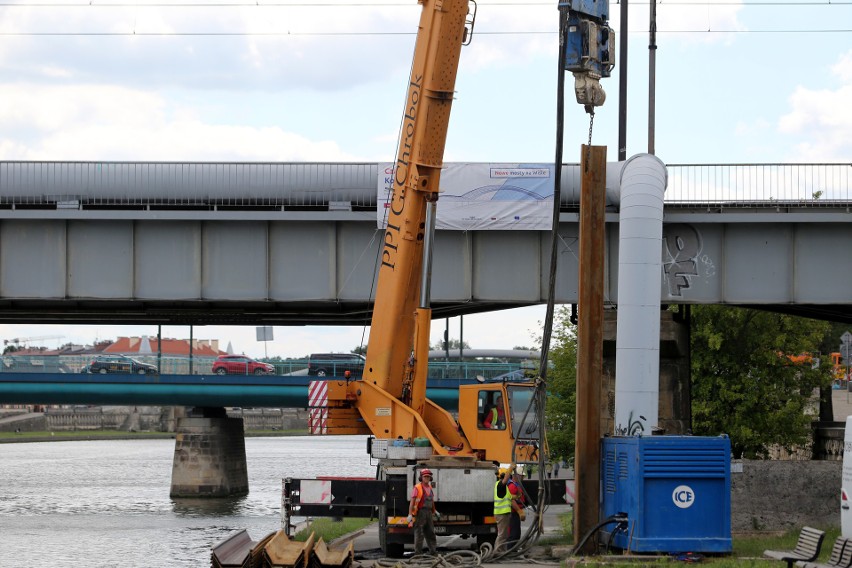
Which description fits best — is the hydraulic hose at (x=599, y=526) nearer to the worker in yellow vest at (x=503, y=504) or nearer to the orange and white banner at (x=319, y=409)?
the worker in yellow vest at (x=503, y=504)

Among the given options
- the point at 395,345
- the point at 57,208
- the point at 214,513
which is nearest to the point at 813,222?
the point at 395,345

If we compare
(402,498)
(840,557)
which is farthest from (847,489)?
(402,498)

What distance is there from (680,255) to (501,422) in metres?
10.2

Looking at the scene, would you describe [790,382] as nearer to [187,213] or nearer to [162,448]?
[187,213]

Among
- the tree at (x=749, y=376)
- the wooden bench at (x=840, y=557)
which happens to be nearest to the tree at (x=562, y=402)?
the tree at (x=749, y=376)

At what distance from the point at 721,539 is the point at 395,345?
7244 millimetres

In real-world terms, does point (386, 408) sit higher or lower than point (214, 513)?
higher

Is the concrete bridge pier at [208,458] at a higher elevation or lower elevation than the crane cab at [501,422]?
lower

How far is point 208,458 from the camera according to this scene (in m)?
63.8

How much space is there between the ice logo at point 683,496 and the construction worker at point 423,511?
3.93m

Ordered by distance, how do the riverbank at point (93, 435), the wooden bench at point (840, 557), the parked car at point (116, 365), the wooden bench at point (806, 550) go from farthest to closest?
the riverbank at point (93, 435) → the parked car at point (116, 365) → the wooden bench at point (806, 550) → the wooden bench at point (840, 557)

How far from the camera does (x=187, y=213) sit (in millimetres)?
30938

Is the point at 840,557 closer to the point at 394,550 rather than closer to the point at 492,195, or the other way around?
the point at 394,550

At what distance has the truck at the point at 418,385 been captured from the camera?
21375 millimetres
